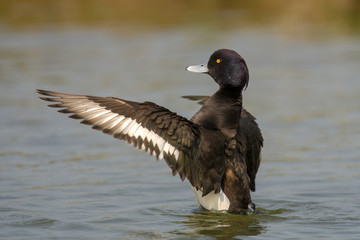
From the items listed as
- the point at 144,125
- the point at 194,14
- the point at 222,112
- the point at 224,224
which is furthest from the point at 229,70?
the point at 194,14

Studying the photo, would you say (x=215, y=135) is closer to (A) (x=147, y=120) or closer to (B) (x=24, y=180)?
(A) (x=147, y=120)

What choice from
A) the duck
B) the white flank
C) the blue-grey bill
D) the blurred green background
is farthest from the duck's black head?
the blurred green background

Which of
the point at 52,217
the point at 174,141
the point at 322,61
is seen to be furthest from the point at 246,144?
the point at 322,61

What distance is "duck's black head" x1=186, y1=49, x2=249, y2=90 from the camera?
7484mm

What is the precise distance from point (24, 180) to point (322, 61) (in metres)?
9.23

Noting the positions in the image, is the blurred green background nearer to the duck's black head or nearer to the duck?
the duck's black head

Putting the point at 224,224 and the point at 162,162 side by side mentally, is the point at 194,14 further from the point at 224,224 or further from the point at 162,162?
the point at 224,224

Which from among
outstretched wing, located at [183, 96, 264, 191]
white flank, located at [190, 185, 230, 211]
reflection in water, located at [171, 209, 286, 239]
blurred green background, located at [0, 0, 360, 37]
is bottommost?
reflection in water, located at [171, 209, 286, 239]

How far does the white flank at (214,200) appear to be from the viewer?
24.9 feet

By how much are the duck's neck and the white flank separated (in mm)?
665

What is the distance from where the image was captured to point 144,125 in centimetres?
719

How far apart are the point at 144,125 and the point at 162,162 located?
2818mm

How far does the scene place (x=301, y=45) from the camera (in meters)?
19.0

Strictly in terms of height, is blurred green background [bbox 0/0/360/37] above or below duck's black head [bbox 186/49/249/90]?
above
